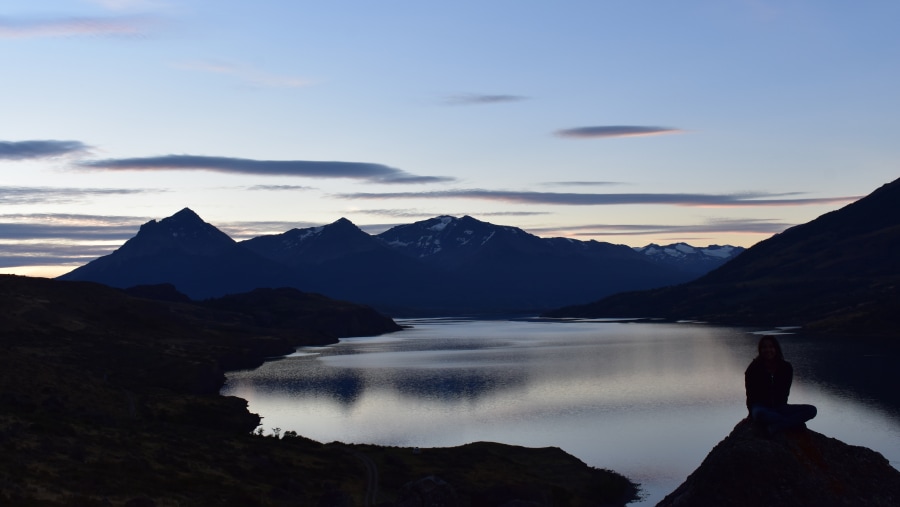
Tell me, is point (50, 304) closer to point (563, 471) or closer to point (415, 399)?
point (415, 399)

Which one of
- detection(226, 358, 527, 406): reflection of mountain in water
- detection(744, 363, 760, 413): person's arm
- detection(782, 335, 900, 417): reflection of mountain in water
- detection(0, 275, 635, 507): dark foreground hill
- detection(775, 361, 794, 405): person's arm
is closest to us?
detection(775, 361, 794, 405): person's arm

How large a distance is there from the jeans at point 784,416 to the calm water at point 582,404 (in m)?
53.8

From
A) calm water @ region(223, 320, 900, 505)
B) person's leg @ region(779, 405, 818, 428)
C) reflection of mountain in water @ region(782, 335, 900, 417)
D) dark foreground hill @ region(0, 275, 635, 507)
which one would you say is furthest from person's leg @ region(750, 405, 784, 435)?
reflection of mountain in water @ region(782, 335, 900, 417)

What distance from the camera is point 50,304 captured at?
198625 millimetres

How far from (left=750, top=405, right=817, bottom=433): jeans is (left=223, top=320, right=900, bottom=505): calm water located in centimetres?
5379

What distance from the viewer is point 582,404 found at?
122438 mm

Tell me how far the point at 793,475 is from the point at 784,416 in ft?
3.54

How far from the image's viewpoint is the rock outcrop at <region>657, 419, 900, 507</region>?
1572 cm

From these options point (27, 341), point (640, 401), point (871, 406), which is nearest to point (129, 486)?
point (640, 401)

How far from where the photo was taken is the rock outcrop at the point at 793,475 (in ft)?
51.6

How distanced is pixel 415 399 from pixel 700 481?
400ft

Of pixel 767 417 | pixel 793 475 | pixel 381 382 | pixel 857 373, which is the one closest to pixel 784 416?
pixel 767 417

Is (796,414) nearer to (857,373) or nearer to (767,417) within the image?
(767,417)

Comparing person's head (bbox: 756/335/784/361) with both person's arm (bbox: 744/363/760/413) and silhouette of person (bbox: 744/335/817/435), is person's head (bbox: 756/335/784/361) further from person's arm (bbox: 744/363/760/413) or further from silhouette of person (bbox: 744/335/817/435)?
person's arm (bbox: 744/363/760/413)
